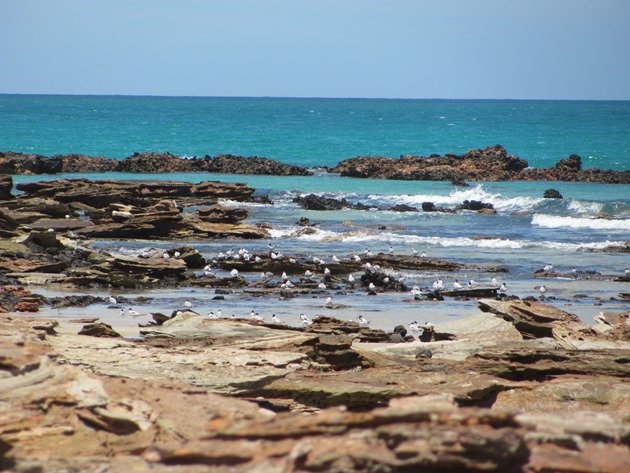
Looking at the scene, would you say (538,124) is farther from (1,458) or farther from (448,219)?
(1,458)

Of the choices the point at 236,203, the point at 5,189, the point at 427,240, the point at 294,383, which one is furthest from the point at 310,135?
the point at 294,383

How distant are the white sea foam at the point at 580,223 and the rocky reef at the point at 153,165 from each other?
867 inches

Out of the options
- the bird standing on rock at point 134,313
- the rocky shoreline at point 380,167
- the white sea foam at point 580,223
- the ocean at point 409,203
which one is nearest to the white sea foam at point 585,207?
the ocean at point 409,203

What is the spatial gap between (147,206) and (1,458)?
23.7 m

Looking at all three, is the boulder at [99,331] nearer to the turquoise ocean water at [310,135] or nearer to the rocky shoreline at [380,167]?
the rocky shoreline at [380,167]

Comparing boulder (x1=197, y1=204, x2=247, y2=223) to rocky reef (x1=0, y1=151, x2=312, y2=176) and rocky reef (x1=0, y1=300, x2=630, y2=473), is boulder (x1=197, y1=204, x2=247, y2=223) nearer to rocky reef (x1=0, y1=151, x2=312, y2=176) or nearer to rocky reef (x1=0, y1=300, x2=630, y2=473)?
rocky reef (x1=0, y1=300, x2=630, y2=473)

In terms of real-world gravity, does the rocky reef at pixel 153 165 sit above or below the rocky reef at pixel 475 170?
below

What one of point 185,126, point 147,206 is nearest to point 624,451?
point 147,206

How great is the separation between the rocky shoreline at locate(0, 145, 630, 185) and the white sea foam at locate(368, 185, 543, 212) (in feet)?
19.2

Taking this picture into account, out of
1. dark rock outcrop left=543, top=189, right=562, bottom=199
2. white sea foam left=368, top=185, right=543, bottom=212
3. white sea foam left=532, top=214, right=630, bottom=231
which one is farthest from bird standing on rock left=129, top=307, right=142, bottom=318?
dark rock outcrop left=543, top=189, right=562, bottom=199

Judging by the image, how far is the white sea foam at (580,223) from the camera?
30.7 metres

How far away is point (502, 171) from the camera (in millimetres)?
51781

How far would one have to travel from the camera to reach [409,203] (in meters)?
38.3

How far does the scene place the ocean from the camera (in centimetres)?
1756
